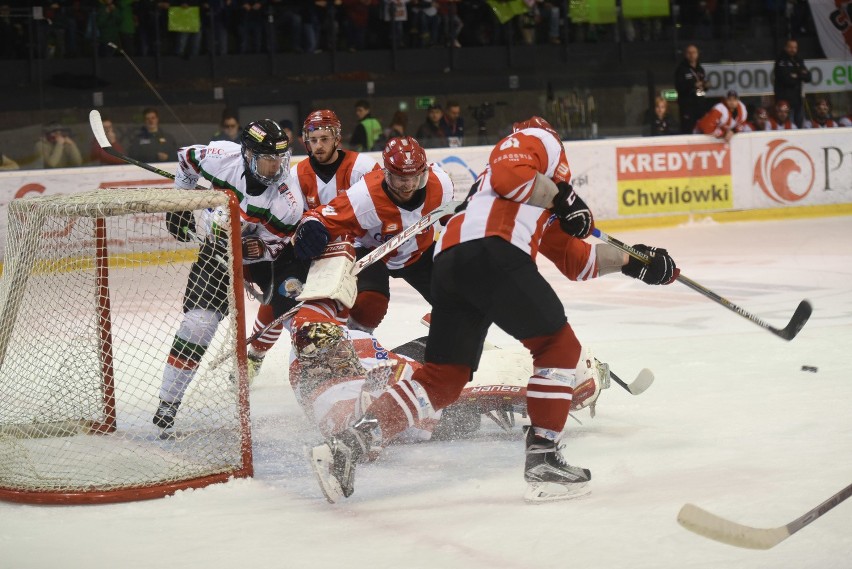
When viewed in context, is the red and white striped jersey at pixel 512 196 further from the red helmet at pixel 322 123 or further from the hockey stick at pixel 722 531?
the red helmet at pixel 322 123

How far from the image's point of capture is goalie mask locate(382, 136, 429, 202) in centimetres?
380

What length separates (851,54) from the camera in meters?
12.0

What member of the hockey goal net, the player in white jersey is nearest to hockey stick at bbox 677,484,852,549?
the hockey goal net

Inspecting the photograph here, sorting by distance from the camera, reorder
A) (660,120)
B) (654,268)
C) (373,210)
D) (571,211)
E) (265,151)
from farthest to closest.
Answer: (660,120), (373,210), (265,151), (654,268), (571,211)

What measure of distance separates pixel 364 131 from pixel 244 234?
18.7 ft

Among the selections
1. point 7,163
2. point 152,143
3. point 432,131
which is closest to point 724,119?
point 432,131

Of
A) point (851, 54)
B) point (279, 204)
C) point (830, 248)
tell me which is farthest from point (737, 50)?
point (279, 204)

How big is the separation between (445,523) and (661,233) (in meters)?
6.82

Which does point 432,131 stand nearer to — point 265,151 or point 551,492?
point 265,151

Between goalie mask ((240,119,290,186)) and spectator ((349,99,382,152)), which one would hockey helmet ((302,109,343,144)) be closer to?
goalie mask ((240,119,290,186))

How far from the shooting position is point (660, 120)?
403 inches

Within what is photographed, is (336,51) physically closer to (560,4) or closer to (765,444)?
(560,4)

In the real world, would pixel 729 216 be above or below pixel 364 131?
below

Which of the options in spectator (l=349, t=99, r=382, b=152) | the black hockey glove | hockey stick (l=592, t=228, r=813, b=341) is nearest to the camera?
the black hockey glove
